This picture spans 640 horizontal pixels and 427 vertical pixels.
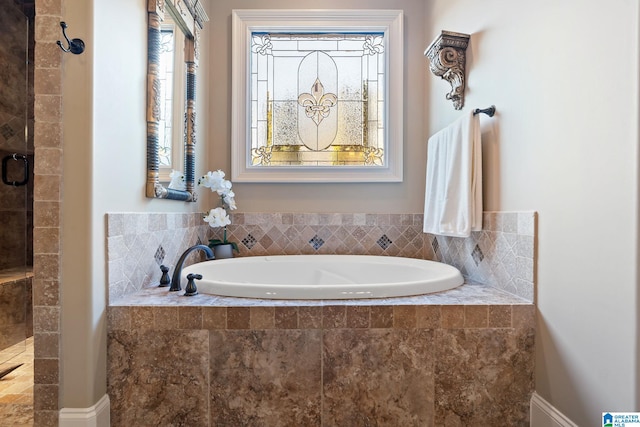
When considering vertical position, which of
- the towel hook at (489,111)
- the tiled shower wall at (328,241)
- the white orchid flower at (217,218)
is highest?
the towel hook at (489,111)

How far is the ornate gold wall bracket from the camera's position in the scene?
5.94 feet

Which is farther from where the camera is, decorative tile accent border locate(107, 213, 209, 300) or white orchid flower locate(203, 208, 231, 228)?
white orchid flower locate(203, 208, 231, 228)

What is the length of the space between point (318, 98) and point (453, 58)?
40.3 inches

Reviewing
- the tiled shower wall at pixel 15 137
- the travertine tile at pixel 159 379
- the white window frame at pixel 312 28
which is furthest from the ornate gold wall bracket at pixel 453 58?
the tiled shower wall at pixel 15 137

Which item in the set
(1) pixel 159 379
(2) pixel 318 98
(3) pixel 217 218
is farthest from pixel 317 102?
(1) pixel 159 379

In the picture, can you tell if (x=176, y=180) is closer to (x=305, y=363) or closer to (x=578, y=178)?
(x=305, y=363)

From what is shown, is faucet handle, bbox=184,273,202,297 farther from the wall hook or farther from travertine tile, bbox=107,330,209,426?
the wall hook

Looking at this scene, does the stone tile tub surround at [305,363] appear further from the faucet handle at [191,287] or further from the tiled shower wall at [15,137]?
the tiled shower wall at [15,137]

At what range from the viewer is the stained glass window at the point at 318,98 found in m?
2.51

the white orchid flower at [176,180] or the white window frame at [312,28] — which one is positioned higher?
the white window frame at [312,28]

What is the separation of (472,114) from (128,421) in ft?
6.65

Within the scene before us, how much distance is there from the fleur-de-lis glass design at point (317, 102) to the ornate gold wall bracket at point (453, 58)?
85cm

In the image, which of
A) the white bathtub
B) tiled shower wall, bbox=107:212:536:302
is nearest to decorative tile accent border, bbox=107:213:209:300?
tiled shower wall, bbox=107:212:536:302

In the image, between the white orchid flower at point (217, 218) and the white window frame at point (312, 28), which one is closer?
the white orchid flower at point (217, 218)
